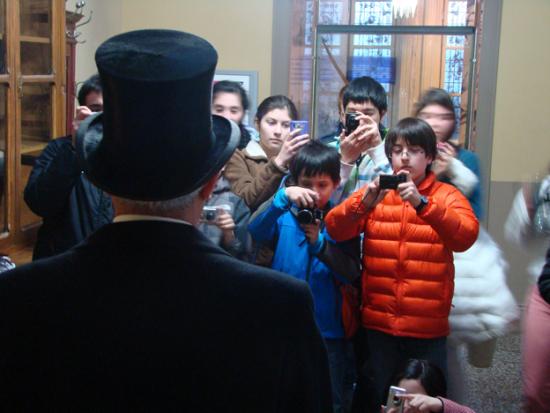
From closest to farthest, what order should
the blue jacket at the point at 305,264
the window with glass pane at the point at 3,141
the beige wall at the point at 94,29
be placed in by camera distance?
the blue jacket at the point at 305,264 < the window with glass pane at the point at 3,141 < the beige wall at the point at 94,29

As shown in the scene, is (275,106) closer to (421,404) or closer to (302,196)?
(302,196)

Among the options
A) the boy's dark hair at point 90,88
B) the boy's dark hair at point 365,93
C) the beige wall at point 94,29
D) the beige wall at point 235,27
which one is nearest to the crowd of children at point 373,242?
the boy's dark hair at point 365,93

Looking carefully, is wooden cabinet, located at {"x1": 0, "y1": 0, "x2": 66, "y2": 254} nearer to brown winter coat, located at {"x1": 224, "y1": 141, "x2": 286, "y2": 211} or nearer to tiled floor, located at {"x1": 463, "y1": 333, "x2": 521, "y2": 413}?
brown winter coat, located at {"x1": 224, "y1": 141, "x2": 286, "y2": 211}

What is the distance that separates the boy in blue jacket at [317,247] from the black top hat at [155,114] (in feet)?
4.41

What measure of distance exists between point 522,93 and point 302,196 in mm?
2762

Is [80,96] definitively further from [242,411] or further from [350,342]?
[242,411]

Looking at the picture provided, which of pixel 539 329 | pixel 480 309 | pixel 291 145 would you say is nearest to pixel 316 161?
pixel 291 145

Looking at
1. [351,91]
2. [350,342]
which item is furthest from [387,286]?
[351,91]

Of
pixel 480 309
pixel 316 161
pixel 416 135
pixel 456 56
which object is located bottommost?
pixel 480 309

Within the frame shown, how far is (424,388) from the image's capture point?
238 cm

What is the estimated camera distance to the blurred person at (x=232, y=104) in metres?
2.92

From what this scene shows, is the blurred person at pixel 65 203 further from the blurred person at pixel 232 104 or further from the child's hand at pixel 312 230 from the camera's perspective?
the child's hand at pixel 312 230

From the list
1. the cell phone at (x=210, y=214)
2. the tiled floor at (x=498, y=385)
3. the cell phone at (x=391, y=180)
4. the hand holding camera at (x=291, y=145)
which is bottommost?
the tiled floor at (x=498, y=385)

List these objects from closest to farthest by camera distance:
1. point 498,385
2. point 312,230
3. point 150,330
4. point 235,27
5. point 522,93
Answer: point 150,330 < point 312,230 < point 498,385 < point 522,93 < point 235,27
